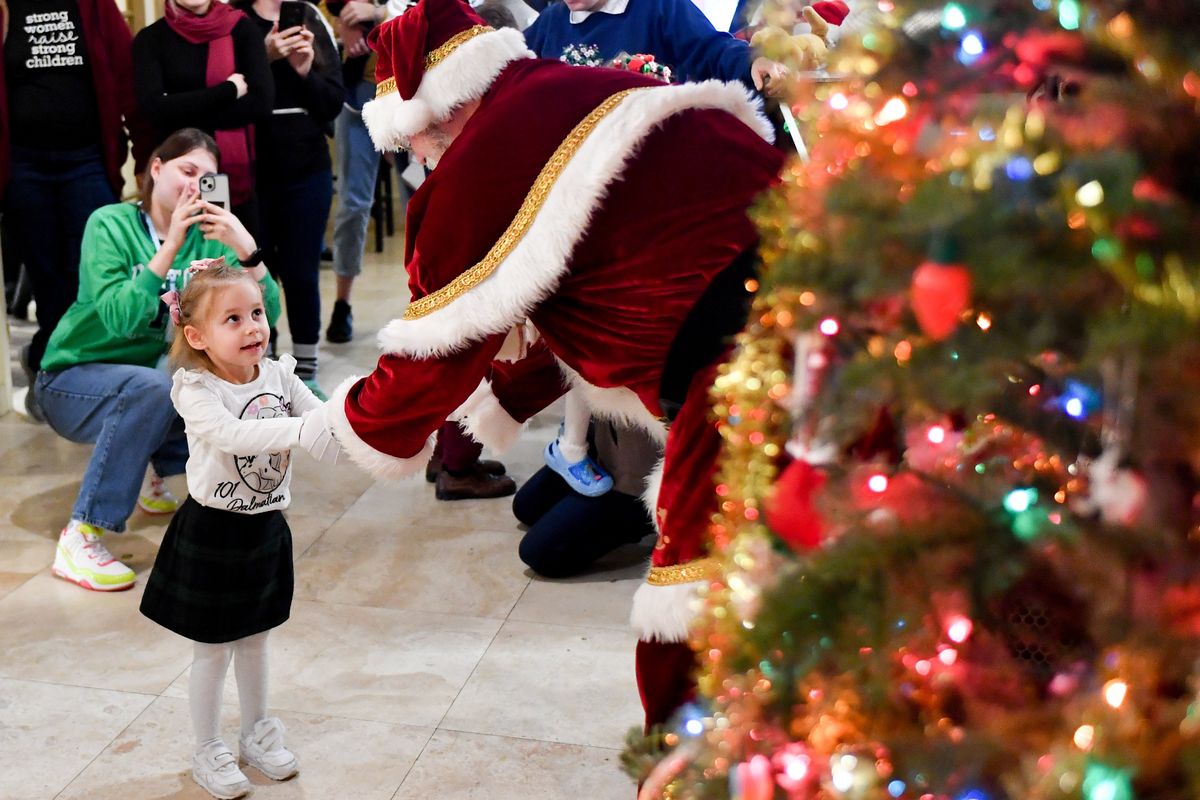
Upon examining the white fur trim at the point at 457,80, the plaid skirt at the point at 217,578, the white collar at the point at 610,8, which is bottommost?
the plaid skirt at the point at 217,578

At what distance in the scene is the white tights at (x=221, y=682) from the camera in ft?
7.27

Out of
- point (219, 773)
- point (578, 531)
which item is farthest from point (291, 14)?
point (219, 773)

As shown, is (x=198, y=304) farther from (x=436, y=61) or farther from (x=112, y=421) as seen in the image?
(x=112, y=421)

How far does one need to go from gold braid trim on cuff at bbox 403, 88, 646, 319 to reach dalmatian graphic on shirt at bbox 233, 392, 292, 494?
45 cm

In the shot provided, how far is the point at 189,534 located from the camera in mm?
2219

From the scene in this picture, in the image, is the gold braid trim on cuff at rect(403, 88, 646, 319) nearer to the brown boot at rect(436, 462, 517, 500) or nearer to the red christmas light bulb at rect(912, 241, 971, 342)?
the red christmas light bulb at rect(912, 241, 971, 342)

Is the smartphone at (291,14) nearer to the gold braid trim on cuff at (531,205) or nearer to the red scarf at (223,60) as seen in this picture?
the red scarf at (223,60)

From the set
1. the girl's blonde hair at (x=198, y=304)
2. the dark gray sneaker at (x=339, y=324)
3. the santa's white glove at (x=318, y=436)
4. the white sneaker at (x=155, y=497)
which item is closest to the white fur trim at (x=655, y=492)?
the santa's white glove at (x=318, y=436)

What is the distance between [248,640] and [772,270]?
5.11ft

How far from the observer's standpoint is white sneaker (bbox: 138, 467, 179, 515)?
11.3 feet

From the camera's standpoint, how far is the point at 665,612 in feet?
6.39

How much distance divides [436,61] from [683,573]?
34.3 inches

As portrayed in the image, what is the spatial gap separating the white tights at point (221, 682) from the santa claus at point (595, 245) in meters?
0.48

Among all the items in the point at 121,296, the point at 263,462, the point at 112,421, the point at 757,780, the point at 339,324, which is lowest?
the point at 339,324
